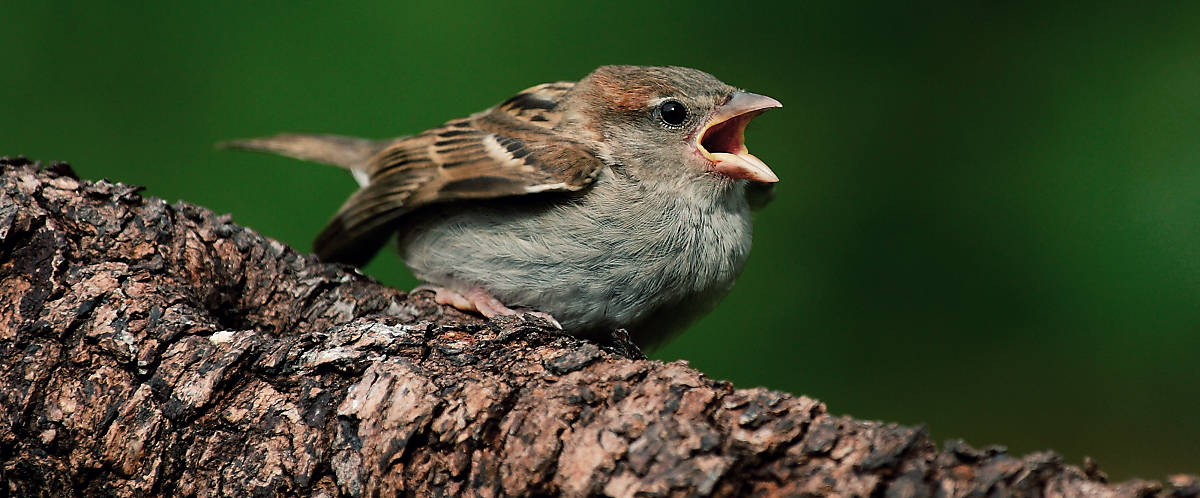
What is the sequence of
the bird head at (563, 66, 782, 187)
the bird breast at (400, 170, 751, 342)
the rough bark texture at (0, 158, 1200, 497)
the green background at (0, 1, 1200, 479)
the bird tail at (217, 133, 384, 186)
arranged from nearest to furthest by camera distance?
the rough bark texture at (0, 158, 1200, 497) → the bird breast at (400, 170, 751, 342) → the bird head at (563, 66, 782, 187) → the bird tail at (217, 133, 384, 186) → the green background at (0, 1, 1200, 479)

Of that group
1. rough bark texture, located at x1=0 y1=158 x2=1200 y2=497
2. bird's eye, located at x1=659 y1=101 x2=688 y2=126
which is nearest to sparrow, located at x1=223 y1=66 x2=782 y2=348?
bird's eye, located at x1=659 y1=101 x2=688 y2=126

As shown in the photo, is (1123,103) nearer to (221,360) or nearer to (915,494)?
(915,494)

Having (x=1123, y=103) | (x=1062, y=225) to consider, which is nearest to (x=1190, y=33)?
(x=1123, y=103)

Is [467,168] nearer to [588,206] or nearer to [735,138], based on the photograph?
[588,206]

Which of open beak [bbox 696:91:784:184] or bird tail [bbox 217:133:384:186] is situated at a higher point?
bird tail [bbox 217:133:384:186]

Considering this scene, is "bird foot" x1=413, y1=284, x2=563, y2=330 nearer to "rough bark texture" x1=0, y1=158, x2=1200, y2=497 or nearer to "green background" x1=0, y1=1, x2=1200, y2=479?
"rough bark texture" x1=0, y1=158, x2=1200, y2=497

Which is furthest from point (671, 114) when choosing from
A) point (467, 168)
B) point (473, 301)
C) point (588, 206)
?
point (473, 301)
